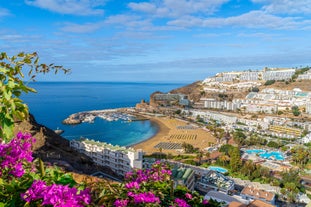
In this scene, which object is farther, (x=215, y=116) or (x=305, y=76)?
(x=305, y=76)

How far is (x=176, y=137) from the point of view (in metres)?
26.9

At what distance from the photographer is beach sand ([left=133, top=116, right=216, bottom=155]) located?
22750mm

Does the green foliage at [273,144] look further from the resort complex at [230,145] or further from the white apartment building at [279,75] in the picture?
the white apartment building at [279,75]

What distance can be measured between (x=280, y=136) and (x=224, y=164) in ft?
41.6

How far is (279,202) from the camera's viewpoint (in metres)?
12.3

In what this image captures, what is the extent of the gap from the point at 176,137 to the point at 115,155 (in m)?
14.3

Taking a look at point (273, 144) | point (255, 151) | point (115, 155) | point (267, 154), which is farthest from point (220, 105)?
point (115, 155)

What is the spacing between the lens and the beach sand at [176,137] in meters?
22.8

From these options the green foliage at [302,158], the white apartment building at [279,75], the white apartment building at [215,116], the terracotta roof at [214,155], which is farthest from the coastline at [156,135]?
the white apartment building at [279,75]

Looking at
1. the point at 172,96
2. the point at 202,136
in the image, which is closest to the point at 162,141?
the point at 202,136

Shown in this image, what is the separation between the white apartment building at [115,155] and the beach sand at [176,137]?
6494mm

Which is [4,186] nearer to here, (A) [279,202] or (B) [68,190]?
(B) [68,190]

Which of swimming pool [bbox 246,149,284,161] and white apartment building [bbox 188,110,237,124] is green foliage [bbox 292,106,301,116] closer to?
white apartment building [bbox 188,110,237,124]

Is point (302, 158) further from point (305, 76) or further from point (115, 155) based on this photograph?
point (305, 76)
